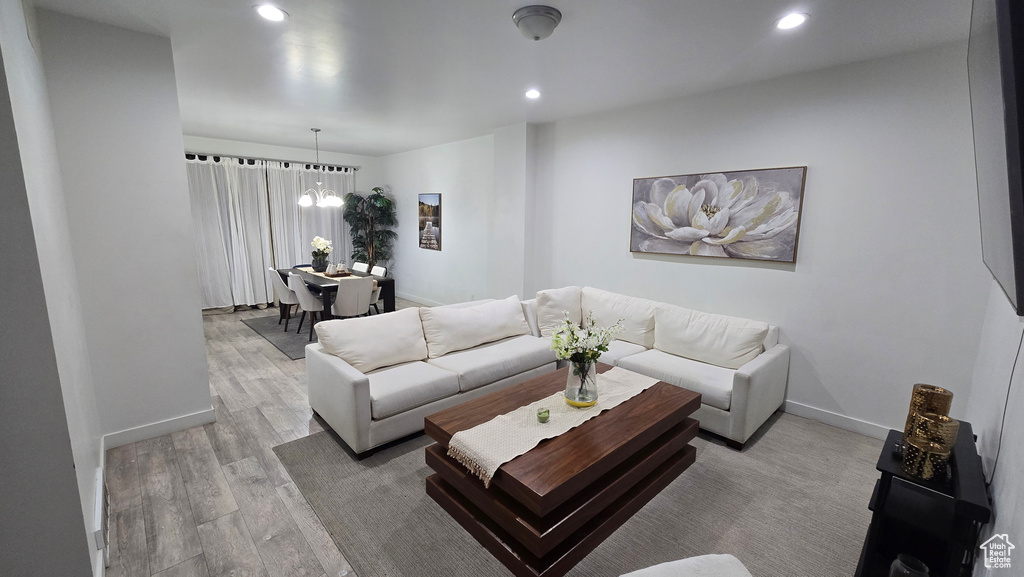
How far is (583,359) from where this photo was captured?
220 cm

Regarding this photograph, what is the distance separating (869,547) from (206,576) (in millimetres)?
2550

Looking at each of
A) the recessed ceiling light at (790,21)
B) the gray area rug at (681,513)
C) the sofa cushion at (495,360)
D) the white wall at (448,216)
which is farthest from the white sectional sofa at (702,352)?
the white wall at (448,216)

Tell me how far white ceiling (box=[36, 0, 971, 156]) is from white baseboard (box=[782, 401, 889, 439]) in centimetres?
242

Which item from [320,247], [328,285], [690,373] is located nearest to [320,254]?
[320,247]

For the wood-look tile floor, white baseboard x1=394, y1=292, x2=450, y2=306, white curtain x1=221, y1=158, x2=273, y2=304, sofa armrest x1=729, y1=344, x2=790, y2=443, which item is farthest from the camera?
white baseboard x1=394, y1=292, x2=450, y2=306

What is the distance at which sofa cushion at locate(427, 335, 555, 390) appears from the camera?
292 centimetres

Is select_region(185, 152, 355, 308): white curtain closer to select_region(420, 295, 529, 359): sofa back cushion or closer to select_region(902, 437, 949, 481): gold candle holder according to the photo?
select_region(420, 295, 529, 359): sofa back cushion

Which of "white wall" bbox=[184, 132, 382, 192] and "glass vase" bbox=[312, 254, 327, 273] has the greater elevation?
"white wall" bbox=[184, 132, 382, 192]

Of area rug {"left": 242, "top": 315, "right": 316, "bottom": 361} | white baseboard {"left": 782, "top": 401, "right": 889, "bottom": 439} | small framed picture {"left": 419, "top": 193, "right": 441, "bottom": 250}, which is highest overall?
small framed picture {"left": 419, "top": 193, "right": 441, "bottom": 250}

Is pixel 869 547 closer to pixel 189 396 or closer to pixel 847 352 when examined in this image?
pixel 847 352

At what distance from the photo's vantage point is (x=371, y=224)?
723cm

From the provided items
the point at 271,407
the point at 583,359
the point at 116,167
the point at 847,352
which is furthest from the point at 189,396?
the point at 847,352

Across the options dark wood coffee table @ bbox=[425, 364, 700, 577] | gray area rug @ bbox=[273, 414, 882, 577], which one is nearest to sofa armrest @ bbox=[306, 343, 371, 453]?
gray area rug @ bbox=[273, 414, 882, 577]

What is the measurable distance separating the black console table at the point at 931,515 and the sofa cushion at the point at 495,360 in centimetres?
199
